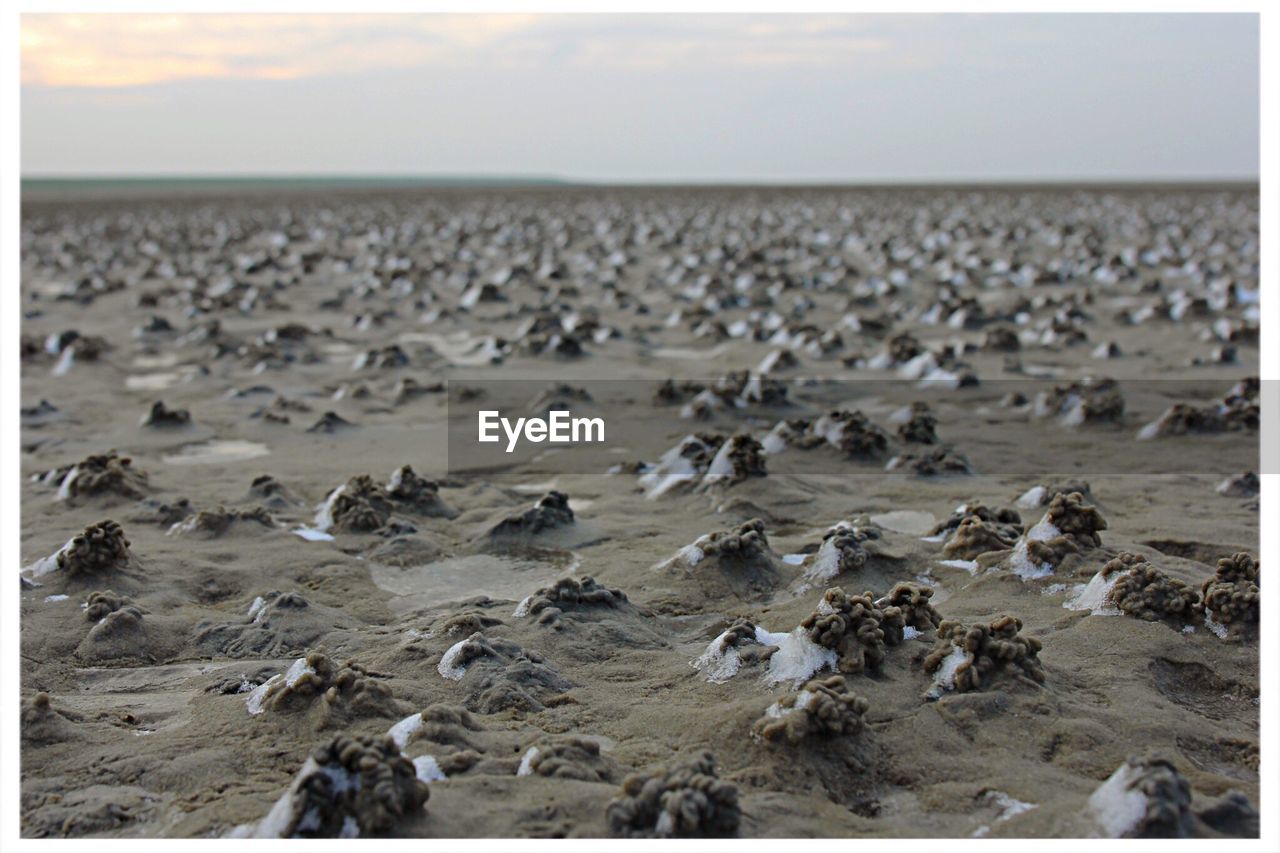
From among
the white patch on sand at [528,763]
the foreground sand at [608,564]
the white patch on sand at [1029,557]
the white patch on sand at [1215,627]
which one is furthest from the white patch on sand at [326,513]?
the white patch on sand at [1215,627]

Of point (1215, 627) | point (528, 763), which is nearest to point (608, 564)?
point (528, 763)

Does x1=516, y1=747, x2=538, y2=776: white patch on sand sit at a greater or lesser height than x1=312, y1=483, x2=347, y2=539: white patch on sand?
lesser

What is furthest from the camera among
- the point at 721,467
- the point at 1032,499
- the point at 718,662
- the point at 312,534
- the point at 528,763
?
the point at 721,467

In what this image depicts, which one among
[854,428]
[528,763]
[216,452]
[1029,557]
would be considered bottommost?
[528,763]

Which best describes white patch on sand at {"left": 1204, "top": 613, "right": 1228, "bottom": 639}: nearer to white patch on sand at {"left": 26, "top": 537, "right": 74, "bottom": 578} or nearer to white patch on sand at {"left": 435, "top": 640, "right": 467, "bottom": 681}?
white patch on sand at {"left": 435, "top": 640, "right": 467, "bottom": 681}

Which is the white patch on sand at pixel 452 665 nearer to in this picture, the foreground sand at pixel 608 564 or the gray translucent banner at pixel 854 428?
the foreground sand at pixel 608 564

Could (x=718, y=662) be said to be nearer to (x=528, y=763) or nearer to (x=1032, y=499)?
(x=528, y=763)

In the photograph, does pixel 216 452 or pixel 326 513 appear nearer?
pixel 326 513

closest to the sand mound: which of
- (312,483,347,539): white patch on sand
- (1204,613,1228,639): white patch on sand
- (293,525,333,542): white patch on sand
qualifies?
(1204,613,1228,639): white patch on sand
